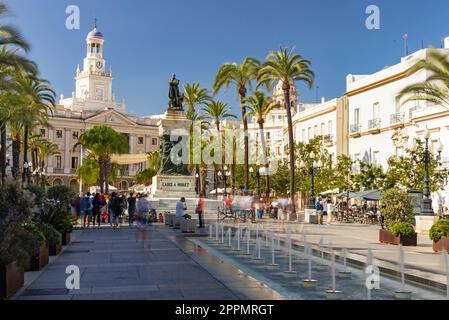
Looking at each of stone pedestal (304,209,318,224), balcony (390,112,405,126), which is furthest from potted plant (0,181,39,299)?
balcony (390,112,405,126)

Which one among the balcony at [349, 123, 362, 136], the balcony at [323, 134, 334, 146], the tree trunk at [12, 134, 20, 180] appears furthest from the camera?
the balcony at [323, 134, 334, 146]

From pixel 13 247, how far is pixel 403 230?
13.3 metres

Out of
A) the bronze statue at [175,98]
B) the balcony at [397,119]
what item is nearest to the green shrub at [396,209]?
the bronze statue at [175,98]

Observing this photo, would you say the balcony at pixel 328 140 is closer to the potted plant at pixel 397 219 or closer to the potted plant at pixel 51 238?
the potted plant at pixel 397 219

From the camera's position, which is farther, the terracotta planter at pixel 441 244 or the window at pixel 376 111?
the window at pixel 376 111

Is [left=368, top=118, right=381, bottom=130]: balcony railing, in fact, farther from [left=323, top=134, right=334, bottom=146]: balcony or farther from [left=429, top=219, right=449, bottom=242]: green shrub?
[left=429, top=219, right=449, bottom=242]: green shrub

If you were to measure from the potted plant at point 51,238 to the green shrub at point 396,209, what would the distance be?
10.8 m

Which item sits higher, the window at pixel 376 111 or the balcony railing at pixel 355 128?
the window at pixel 376 111

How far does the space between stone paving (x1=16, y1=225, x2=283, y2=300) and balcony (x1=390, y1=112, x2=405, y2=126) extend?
29.1 metres

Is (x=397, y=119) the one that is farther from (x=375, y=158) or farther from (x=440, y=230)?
(x=440, y=230)

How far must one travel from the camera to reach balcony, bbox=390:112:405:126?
42.5 m

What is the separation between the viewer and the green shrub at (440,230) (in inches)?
656

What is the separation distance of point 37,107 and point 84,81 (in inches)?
3385
